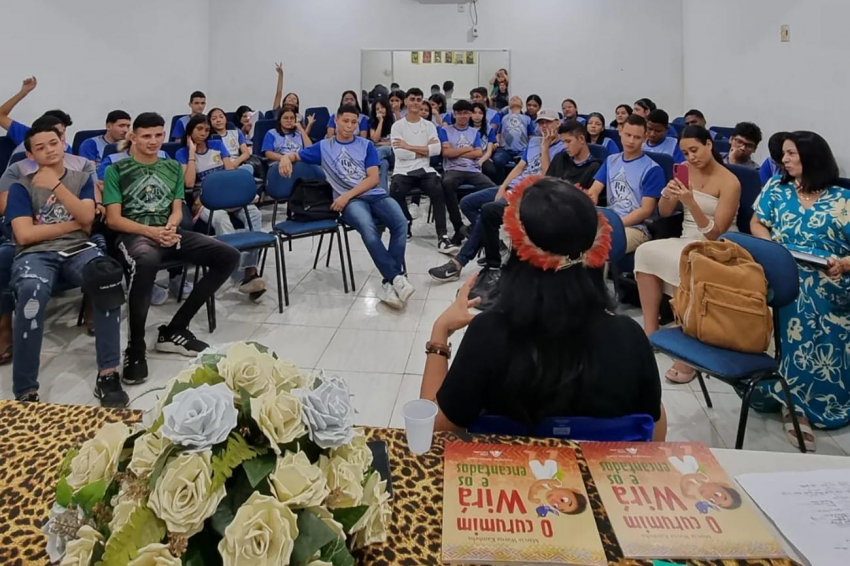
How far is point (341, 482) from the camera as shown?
0.75m

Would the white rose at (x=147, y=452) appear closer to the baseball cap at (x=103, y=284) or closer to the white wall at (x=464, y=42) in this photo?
the baseball cap at (x=103, y=284)

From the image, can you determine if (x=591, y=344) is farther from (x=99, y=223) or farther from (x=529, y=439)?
(x=99, y=223)

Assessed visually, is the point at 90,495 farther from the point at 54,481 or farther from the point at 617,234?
the point at 617,234

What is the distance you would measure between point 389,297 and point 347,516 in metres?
→ 3.12

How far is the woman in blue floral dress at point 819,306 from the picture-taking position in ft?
7.87

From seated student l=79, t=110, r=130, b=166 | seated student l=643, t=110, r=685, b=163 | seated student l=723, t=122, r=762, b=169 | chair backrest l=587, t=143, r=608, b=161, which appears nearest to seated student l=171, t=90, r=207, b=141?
seated student l=79, t=110, r=130, b=166

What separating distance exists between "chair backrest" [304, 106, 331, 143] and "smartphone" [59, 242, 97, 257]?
5584mm

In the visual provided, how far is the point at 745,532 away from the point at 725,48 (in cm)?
690

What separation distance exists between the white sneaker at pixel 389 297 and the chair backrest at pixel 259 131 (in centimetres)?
330

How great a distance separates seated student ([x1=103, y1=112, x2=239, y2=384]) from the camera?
2900 mm

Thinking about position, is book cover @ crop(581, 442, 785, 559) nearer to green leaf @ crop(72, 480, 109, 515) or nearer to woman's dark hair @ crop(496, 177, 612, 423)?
woman's dark hair @ crop(496, 177, 612, 423)

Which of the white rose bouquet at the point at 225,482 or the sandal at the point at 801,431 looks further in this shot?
the sandal at the point at 801,431

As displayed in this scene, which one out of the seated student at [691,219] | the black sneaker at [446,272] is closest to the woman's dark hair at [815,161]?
the seated student at [691,219]

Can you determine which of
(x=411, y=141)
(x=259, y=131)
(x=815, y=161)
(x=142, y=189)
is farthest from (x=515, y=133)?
(x=142, y=189)
